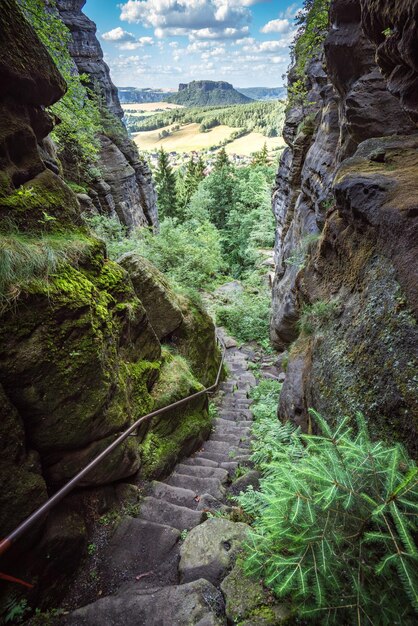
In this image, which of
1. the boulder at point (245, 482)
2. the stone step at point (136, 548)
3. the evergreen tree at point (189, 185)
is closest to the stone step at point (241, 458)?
the boulder at point (245, 482)

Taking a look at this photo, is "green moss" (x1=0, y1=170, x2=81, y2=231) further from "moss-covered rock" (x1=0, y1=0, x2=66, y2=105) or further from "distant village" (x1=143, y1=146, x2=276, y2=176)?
"distant village" (x1=143, y1=146, x2=276, y2=176)

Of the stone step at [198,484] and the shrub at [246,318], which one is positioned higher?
the stone step at [198,484]

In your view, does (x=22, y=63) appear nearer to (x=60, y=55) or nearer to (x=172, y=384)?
(x=172, y=384)

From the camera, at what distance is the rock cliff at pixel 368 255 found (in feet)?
10.2

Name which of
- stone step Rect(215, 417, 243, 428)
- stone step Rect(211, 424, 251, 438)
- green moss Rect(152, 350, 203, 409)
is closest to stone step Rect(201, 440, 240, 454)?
stone step Rect(211, 424, 251, 438)

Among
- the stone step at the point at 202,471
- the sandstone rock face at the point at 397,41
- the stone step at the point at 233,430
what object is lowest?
the stone step at the point at 233,430

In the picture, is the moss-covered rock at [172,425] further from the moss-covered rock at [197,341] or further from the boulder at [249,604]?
the boulder at [249,604]

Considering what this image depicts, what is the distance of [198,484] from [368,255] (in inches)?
171

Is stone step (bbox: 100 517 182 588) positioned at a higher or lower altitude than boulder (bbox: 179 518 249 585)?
lower

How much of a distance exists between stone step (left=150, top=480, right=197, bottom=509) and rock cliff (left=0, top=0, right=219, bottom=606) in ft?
1.20

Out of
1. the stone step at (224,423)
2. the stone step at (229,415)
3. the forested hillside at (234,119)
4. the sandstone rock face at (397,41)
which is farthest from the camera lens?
the forested hillside at (234,119)

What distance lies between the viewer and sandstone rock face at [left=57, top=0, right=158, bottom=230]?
21.8 m

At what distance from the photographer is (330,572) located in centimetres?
183

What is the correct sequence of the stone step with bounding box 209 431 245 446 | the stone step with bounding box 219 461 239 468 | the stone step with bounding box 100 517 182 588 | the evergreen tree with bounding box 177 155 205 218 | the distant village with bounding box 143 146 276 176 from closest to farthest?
1. the stone step with bounding box 100 517 182 588
2. the stone step with bounding box 219 461 239 468
3. the stone step with bounding box 209 431 245 446
4. the evergreen tree with bounding box 177 155 205 218
5. the distant village with bounding box 143 146 276 176
